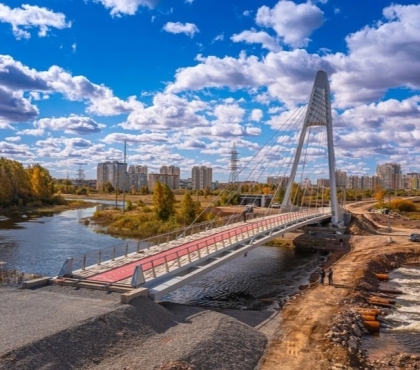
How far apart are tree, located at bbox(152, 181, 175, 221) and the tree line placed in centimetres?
3784

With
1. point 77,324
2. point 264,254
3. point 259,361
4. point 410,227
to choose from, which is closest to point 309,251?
A: point 264,254

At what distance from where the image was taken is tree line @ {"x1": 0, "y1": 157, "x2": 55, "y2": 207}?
7912cm

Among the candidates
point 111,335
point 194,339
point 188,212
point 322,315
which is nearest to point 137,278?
point 111,335

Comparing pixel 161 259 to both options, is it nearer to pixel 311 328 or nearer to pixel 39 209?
pixel 311 328

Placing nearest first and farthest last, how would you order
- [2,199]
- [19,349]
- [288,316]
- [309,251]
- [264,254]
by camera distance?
[19,349], [288,316], [264,254], [309,251], [2,199]

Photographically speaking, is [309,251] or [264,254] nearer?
[264,254]

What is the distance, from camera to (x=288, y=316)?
18.7 metres

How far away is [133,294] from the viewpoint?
15242 millimetres

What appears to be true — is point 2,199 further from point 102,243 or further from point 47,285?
point 47,285

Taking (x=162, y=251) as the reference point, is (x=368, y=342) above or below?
below

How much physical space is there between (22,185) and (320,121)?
6361 cm

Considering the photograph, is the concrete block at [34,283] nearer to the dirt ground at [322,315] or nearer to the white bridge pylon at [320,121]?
the dirt ground at [322,315]

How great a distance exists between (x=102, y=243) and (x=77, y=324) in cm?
2807

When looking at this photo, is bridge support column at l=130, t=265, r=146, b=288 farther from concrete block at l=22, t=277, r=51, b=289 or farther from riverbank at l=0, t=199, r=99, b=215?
riverbank at l=0, t=199, r=99, b=215
